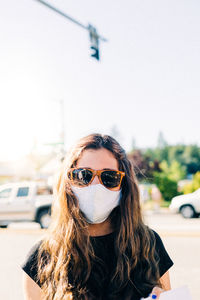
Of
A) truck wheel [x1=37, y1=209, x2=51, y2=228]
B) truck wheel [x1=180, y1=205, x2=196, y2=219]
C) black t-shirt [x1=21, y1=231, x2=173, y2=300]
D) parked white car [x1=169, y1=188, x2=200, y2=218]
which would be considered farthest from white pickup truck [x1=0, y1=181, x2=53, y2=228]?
black t-shirt [x1=21, y1=231, x2=173, y2=300]

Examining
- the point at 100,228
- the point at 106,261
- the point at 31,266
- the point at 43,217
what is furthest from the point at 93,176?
the point at 43,217

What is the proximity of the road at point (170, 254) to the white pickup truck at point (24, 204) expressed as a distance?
0.60 metres

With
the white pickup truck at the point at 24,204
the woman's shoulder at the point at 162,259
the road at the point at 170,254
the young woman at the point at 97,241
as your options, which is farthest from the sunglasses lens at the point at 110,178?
the white pickup truck at the point at 24,204

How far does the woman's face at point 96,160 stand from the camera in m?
1.66

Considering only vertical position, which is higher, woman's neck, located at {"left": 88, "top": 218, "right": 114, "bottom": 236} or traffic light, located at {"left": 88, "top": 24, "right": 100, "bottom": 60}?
traffic light, located at {"left": 88, "top": 24, "right": 100, "bottom": 60}

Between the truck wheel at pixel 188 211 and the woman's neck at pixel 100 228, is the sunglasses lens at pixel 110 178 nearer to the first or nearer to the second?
the woman's neck at pixel 100 228

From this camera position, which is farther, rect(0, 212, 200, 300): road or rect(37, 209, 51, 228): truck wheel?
rect(37, 209, 51, 228): truck wheel

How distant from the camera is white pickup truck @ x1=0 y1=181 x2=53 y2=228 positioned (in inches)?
471

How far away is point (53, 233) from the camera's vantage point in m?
1.61

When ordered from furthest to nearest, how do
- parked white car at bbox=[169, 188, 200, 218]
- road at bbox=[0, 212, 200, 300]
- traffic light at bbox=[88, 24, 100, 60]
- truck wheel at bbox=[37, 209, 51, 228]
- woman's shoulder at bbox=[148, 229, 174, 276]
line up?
parked white car at bbox=[169, 188, 200, 218] → truck wheel at bbox=[37, 209, 51, 228] → traffic light at bbox=[88, 24, 100, 60] → road at bbox=[0, 212, 200, 300] → woman's shoulder at bbox=[148, 229, 174, 276]

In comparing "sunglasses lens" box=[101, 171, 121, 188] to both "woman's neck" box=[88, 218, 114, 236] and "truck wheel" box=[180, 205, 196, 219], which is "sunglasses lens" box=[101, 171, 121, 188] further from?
"truck wheel" box=[180, 205, 196, 219]

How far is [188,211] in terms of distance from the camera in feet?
45.6

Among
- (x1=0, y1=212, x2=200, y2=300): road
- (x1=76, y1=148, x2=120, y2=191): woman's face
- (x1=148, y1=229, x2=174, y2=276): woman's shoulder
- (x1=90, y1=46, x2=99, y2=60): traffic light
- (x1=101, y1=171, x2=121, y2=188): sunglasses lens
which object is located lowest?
(x1=0, y1=212, x2=200, y2=300): road

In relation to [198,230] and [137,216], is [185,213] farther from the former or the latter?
[137,216]
